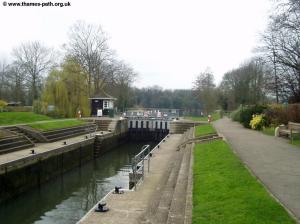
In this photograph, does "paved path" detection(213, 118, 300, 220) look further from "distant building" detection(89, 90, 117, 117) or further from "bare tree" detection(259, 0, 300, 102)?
"distant building" detection(89, 90, 117, 117)

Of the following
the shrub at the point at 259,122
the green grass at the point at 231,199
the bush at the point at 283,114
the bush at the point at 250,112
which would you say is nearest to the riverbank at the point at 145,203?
the green grass at the point at 231,199

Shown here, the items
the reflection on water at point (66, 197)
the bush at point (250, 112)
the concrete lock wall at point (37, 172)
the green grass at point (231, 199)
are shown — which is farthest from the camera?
the bush at point (250, 112)

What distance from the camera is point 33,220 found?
12938 mm

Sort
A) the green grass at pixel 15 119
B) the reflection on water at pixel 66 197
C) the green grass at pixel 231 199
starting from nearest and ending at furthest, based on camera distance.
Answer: the green grass at pixel 231 199 < the reflection on water at pixel 66 197 < the green grass at pixel 15 119

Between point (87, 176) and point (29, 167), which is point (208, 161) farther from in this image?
point (87, 176)

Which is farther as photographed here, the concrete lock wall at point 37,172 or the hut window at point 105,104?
the hut window at point 105,104

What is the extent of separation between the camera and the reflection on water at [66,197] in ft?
43.1

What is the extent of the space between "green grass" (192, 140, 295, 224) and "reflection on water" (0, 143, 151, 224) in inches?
203

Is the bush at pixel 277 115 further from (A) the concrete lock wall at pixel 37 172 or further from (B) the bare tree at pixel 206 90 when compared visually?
(B) the bare tree at pixel 206 90

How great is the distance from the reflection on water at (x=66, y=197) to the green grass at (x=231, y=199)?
5151 millimetres

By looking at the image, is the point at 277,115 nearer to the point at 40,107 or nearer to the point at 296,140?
the point at 296,140

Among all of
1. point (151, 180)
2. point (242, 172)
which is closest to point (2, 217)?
point (151, 180)

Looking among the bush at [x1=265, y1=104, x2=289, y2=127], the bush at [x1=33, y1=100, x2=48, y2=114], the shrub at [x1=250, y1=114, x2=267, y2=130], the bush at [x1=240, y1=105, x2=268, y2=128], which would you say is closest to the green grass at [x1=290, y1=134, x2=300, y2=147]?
the bush at [x1=265, y1=104, x2=289, y2=127]

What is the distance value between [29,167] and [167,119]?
2746cm
